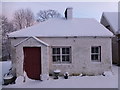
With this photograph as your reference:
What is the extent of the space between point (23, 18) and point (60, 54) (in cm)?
3228

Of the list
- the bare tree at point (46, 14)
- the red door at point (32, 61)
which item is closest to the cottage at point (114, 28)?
the red door at point (32, 61)

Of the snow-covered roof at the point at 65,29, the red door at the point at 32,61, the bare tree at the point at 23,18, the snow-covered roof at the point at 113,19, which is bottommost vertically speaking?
the red door at the point at 32,61

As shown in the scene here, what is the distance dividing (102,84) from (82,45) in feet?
13.7

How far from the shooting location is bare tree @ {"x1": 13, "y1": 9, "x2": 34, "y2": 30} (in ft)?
139

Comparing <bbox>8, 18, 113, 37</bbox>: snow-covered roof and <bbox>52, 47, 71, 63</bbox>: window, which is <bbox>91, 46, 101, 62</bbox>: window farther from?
<bbox>52, 47, 71, 63</bbox>: window

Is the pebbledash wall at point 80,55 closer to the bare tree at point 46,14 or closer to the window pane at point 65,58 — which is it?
the window pane at point 65,58

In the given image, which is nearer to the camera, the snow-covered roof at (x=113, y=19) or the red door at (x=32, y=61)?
the red door at (x=32, y=61)

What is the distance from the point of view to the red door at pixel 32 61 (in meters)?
12.9

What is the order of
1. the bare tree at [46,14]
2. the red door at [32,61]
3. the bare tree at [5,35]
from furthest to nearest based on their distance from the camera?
the bare tree at [46,14], the bare tree at [5,35], the red door at [32,61]

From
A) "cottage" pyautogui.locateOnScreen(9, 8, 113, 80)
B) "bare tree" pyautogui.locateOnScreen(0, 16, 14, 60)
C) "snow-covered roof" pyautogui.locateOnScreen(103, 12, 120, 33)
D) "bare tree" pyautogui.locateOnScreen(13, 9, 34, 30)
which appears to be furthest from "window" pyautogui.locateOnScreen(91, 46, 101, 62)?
"bare tree" pyautogui.locateOnScreen(13, 9, 34, 30)

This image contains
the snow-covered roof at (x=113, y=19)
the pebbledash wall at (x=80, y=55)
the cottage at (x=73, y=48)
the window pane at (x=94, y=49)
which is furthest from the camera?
the snow-covered roof at (x=113, y=19)

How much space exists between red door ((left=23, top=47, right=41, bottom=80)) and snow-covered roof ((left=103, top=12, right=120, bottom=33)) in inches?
416

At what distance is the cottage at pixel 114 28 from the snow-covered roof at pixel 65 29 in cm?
487

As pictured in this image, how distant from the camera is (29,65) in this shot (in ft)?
42.4
